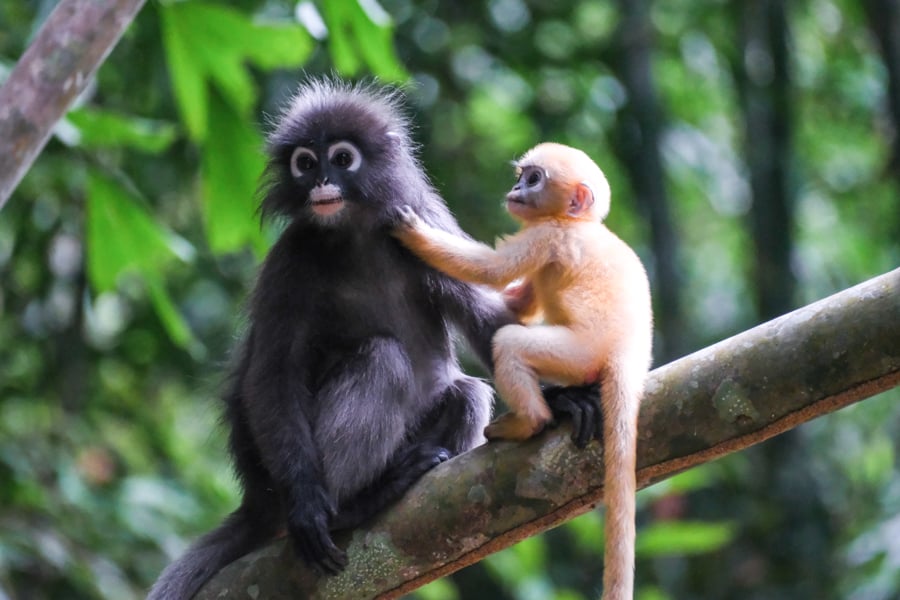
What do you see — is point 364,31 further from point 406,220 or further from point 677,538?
point 677,538

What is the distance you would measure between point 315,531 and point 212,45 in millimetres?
2100

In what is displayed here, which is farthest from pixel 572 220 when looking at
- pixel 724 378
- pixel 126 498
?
pixel 126 498

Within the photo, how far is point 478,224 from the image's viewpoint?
7098 mm

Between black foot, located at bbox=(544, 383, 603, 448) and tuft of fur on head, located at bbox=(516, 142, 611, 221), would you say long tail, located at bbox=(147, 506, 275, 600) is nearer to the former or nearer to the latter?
black foot, located at bbox=(544, 383, 603, 448)

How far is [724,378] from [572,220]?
0.67m

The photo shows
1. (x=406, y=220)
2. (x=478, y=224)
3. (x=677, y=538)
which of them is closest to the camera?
(x=406, y=220)

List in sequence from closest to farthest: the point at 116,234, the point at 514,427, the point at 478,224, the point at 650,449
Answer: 1. the point at 650,449
2. the point at 514,427
3. the point at 116,234
4. the point at 478,224

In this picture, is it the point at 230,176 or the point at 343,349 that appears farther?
the point at 230,176

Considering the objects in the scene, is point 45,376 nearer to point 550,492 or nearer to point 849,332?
point 550,492

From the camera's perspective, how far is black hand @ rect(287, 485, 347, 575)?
3.27m

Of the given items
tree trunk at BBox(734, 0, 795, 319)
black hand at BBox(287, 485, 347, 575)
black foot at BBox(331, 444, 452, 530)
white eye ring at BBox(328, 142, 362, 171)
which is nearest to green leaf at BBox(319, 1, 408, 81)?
white eye ring at BBox(328, 142, 362, 171)

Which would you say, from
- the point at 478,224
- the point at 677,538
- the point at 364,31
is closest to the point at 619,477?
the point at 364,31

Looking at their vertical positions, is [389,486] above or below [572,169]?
below

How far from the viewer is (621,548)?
2.71 m
